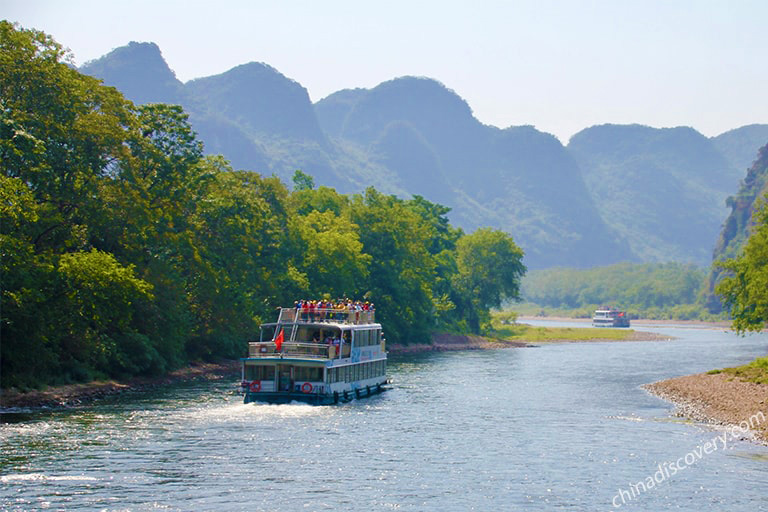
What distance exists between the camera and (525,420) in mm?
66500

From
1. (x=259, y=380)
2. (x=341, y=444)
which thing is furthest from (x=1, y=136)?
(x=341, y=444)

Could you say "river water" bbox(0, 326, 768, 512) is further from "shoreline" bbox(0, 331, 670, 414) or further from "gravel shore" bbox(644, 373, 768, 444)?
"shoreline" bbox(0, 331, 670, 414)

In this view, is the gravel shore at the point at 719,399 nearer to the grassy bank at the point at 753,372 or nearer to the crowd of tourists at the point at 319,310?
the grassy bank at the point at 753,372

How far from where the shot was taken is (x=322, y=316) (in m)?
81.8

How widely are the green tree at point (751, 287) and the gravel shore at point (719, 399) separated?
40.5 feet

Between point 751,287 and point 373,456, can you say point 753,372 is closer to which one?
point 751,287

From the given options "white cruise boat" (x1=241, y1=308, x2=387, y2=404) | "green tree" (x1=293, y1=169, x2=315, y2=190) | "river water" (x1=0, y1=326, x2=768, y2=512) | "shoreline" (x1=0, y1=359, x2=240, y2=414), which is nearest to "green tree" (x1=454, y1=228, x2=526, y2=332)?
"green tree" (x1=293, y1=169, x2=315, y2=190)

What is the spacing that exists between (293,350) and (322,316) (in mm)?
10083

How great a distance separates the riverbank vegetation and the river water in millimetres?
6217

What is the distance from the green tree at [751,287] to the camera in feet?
325

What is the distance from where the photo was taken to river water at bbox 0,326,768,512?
4175 centimetres

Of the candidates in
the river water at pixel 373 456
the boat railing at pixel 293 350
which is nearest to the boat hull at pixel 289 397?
the river water at pixel 373 456

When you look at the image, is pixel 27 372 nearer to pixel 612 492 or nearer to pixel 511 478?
pixel 511 478

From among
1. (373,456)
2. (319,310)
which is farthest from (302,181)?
(373,456)
